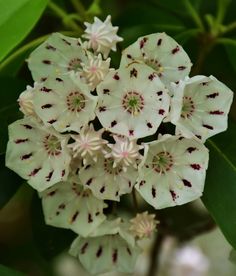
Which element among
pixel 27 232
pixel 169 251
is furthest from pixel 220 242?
pixel 27 232

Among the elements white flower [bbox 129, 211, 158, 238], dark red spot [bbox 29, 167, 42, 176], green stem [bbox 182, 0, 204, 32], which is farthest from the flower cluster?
green stem [bbox 182, 0, 204, 32]

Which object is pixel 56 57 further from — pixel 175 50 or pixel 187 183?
pixel 187 183

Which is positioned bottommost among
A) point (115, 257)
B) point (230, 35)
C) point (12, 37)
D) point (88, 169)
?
point (115, 257)

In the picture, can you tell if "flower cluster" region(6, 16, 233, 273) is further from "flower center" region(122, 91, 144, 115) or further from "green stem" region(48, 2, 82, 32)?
"green stem" region(48, 2, 82, 32)

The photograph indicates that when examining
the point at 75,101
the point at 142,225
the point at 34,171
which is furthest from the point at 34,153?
the point at 142,225

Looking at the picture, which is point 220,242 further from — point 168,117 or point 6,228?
point 168,117
